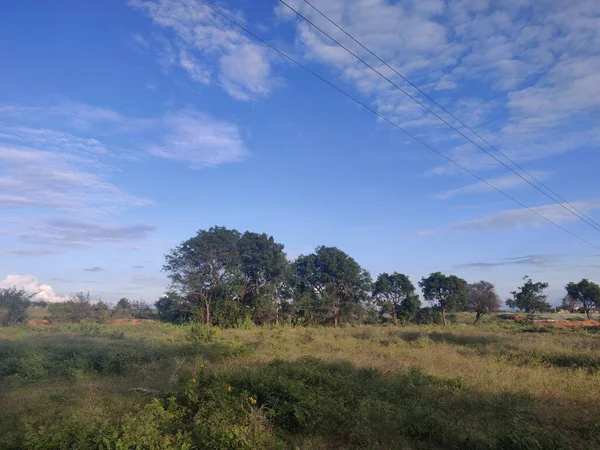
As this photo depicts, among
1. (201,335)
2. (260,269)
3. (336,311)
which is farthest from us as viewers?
(336,311)

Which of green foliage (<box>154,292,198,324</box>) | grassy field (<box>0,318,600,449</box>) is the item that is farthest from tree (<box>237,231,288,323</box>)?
grassy field (<box>0,318,600,449</box>)

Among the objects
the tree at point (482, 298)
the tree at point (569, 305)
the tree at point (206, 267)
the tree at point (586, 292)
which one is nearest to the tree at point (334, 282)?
the tree at point (206, 267)

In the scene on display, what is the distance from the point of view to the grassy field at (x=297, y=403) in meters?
5.46

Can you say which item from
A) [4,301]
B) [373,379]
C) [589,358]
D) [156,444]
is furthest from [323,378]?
[4,301]

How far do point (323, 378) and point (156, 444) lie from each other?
377 cm

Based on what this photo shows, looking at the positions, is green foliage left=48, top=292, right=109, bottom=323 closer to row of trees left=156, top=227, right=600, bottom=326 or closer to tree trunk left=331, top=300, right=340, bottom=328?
row of trees left=156, top=227, right=600, bottom=326

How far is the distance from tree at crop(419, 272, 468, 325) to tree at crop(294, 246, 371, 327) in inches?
269

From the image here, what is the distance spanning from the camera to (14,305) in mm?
35125

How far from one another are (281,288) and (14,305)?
2330 cm

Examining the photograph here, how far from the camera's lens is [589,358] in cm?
1113

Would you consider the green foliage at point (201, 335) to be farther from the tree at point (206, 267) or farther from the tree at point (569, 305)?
the tree at point (569, 305)

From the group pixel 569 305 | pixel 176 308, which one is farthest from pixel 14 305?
pixel 569 305

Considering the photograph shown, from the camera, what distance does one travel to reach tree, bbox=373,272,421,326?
38.0 metres

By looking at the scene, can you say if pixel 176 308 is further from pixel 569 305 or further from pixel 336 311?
pixel 569 305
